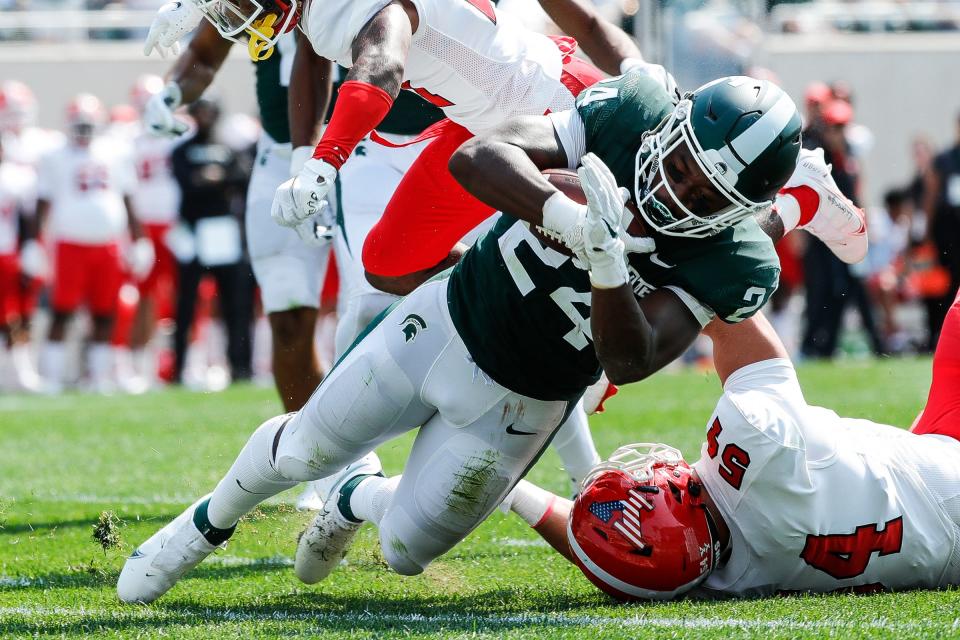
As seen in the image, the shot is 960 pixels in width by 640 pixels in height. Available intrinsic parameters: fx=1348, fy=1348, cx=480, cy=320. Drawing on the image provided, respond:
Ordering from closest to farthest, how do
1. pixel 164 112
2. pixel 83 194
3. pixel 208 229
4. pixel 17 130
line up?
pixel 164 112, pixel 208 229, pixel 83 194, pixel 17 130

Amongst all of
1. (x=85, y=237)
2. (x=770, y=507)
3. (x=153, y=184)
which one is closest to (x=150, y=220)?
(x=153, y=184)

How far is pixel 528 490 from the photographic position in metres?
3.55

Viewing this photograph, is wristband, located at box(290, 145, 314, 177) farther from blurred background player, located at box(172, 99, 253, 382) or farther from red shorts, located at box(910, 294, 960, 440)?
blurred background player, located at box(172, 99, 253, 382)

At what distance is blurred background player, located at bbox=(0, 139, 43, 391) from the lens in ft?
34.0

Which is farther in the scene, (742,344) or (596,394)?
(596,394)

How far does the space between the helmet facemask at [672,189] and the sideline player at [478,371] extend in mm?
17

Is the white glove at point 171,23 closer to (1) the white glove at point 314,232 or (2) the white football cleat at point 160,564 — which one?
(1) the white glove at point 314,232

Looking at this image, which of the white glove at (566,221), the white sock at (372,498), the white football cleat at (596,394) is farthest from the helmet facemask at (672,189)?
the white football cleat at (596,394)

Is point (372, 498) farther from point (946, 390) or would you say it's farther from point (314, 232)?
point (946, 390)

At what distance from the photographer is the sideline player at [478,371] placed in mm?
2816

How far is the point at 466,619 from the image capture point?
9.68 feet

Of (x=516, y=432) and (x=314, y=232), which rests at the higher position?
(x=516, y=432)

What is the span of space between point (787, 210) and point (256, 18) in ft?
4.99

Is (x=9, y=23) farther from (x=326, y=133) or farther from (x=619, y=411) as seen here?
(x=326, y=133)
